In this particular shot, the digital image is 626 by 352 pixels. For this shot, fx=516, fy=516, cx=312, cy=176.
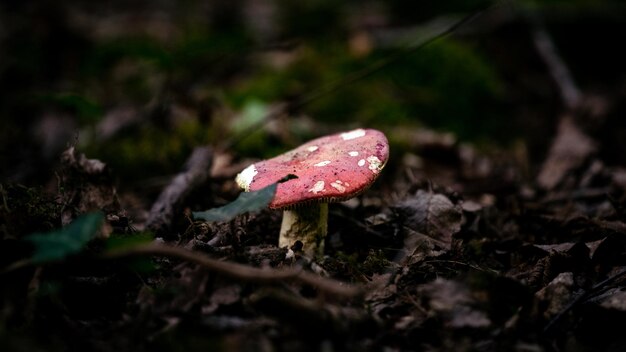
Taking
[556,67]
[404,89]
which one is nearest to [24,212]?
[404,89]

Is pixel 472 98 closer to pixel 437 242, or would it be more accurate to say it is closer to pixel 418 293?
pixel 437 242

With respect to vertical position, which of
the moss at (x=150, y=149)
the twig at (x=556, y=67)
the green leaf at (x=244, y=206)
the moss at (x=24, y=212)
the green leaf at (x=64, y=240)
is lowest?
the moss at (x=150, y=149)

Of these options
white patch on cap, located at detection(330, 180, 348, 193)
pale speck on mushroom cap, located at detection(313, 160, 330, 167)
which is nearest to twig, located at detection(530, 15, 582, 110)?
pale speck on mushroom cap, located at detection(313, 160, 330, 167)

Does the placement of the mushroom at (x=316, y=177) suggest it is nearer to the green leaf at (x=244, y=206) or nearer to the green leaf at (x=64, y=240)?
the green leaf at (x=244, y=206)

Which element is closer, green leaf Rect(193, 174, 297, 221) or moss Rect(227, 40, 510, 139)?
green leaf Rect(193, 174, 297, 221)

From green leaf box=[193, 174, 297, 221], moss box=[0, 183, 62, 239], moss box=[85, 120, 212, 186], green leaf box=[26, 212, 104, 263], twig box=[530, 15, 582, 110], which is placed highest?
green leaf box=[26, 212, 104, 263]

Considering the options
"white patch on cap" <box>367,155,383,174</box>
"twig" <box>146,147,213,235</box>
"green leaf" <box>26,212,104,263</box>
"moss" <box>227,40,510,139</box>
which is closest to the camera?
"green leaf" <box>26,212,104,263</box>

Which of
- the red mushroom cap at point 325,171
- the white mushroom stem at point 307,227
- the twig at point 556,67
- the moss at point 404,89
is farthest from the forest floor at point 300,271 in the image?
the twig at point 556,67

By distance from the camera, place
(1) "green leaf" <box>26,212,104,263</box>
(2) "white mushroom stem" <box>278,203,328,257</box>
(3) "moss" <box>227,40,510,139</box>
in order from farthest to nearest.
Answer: (3) "moss" <box>227,40,510,139</box> < (2) "white mushroom stem" <box>278,203,328,257</box> < (1) "green leaf" <box>26,212,104,263</box>

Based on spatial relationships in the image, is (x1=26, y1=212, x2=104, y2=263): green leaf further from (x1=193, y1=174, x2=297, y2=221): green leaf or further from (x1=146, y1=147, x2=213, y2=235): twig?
(x1=146, y1=147, x2=213, y2=235): twig
